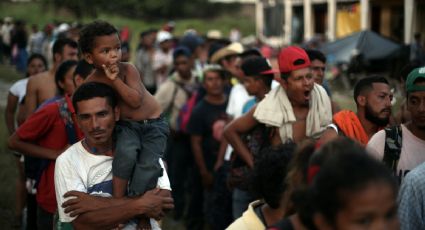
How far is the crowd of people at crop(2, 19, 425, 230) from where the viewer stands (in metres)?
2.05

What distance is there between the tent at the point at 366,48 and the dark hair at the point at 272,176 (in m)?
16.6

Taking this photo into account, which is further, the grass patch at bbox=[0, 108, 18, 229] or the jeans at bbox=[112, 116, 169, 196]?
the grass patch at bbox=[0, 108, 18, 229]

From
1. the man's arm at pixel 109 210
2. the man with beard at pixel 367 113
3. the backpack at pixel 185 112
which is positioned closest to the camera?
the man's arm at pixel 109 210

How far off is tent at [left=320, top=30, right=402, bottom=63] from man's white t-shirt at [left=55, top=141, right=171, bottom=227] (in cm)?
1633

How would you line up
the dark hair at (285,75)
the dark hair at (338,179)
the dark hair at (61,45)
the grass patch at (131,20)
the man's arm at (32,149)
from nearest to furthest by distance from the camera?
1. the dark hair at (338,179)
2. the man's arm at (32,149)
3. the dark hair at (285,75)
4. the dark hair at (61,45)
5. the grass patch at (131,20)

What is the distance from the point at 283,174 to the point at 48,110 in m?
2.32

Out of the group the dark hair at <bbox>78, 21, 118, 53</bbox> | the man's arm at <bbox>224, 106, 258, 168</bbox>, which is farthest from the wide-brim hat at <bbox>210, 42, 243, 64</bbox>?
the dark hair at <bbox>78, 21, 118, 53</bbox>

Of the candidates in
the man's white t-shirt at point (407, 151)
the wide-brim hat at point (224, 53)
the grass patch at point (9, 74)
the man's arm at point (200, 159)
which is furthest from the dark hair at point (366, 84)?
the grass patch at point (9, 74)

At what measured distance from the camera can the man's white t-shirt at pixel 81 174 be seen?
132 inches

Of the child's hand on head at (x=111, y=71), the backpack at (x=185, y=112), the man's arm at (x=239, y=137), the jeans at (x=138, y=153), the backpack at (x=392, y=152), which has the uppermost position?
the child's hand on head at (x=111, y=71)

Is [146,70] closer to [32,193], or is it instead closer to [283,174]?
[32,193]

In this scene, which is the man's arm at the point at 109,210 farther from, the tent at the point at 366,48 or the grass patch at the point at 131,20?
the grass patch at the point at 131,20

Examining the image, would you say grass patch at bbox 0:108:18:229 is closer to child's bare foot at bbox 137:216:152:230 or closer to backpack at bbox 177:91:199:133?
backpack at bbox 177:91:199:133

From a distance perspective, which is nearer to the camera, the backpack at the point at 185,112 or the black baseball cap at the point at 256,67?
the black baseball cap at the point at 256,67
